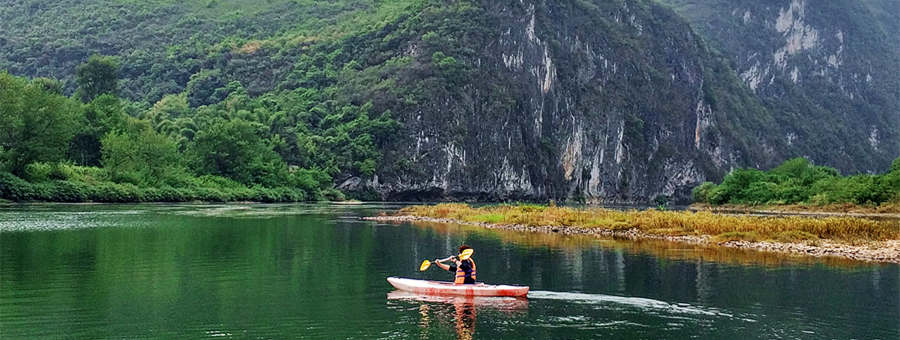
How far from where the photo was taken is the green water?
2542 centimetres

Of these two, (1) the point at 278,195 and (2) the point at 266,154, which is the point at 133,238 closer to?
(1) the point at 278,195

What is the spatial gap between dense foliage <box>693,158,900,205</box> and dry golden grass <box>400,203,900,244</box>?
45281mm

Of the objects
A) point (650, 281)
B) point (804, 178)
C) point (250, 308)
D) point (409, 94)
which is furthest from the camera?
point (409, 94)

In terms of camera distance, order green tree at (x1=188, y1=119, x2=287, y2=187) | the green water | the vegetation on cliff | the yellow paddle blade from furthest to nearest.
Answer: green tree at (x1=188, y1=119, x2=287, y2=187), the vegetation on cliff, the yellow paddle blade, the green water

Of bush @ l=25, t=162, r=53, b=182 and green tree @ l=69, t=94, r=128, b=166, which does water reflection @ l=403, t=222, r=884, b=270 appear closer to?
bush @ l=25, t=162, r=53, b=182

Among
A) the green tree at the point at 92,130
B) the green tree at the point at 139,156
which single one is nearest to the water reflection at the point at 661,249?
the green tree at the point at 139,156

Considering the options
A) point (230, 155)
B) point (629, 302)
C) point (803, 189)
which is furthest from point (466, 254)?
point (230, 155)

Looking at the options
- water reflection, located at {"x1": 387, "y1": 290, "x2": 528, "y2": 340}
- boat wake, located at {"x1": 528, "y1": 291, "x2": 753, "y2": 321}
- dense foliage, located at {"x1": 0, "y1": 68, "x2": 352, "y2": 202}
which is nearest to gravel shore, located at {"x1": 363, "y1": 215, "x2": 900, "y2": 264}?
boat wake, located at {"x1": 528, "y1": 291, "x2": 753, "y2": 321}

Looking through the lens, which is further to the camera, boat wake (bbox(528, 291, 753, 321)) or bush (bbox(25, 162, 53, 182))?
bush (bbox(25, 162, 53, 182))

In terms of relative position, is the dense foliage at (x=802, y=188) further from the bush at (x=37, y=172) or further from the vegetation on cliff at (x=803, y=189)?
the bush at (x=37, y=172)

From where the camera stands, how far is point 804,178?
133 metres

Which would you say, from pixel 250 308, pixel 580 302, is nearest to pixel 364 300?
pixel 250 308

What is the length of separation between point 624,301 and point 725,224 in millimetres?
28979

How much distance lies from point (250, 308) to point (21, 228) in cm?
3029
